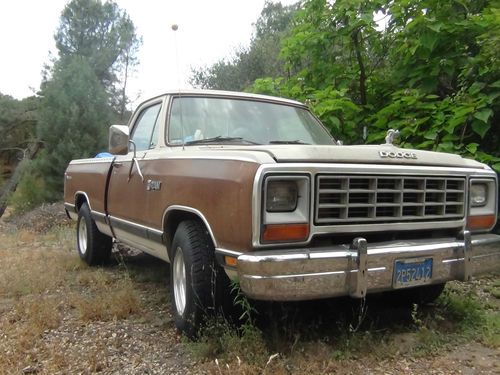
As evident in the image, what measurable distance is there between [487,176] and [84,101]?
1871 cm

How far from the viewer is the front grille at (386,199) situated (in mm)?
3102

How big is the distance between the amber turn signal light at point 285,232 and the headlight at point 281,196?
11 centimetres

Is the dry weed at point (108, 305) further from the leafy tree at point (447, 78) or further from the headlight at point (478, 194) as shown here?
the leafy tree at point (447, 78)

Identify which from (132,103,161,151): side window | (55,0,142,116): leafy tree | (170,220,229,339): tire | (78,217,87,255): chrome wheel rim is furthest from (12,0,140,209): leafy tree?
(170,220,229,339): tire

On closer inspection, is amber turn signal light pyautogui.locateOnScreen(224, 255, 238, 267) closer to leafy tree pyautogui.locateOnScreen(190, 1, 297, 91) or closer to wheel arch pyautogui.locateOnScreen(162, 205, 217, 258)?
wheel arch pyautogui.locateOnScreen(162, 205, 217, 258)

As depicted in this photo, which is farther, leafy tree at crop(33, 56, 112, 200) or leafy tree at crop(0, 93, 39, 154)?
leafy tree at crop(0, 93, 39, 154)

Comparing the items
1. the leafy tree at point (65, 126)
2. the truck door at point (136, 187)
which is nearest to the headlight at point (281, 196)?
the truck door at point (136, 187)

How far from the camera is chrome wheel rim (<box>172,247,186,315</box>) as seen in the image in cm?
368

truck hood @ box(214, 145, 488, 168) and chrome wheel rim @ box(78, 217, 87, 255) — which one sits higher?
truck hood @ box(214, 145, 488, 168)

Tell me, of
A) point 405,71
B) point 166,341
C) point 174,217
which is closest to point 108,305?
point 166,341

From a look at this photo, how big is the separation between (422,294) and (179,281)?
2.01 m

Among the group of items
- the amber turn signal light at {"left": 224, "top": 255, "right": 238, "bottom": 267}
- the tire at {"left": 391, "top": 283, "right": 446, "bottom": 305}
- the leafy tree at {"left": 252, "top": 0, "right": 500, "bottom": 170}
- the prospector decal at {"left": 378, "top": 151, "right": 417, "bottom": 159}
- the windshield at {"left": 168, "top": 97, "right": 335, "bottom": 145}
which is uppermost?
the leafy tree at {"left": 252, "top": 0, "right": 500, "bottom": 170}

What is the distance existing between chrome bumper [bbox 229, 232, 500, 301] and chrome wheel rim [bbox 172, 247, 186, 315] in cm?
92

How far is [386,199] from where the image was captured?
3.39m
